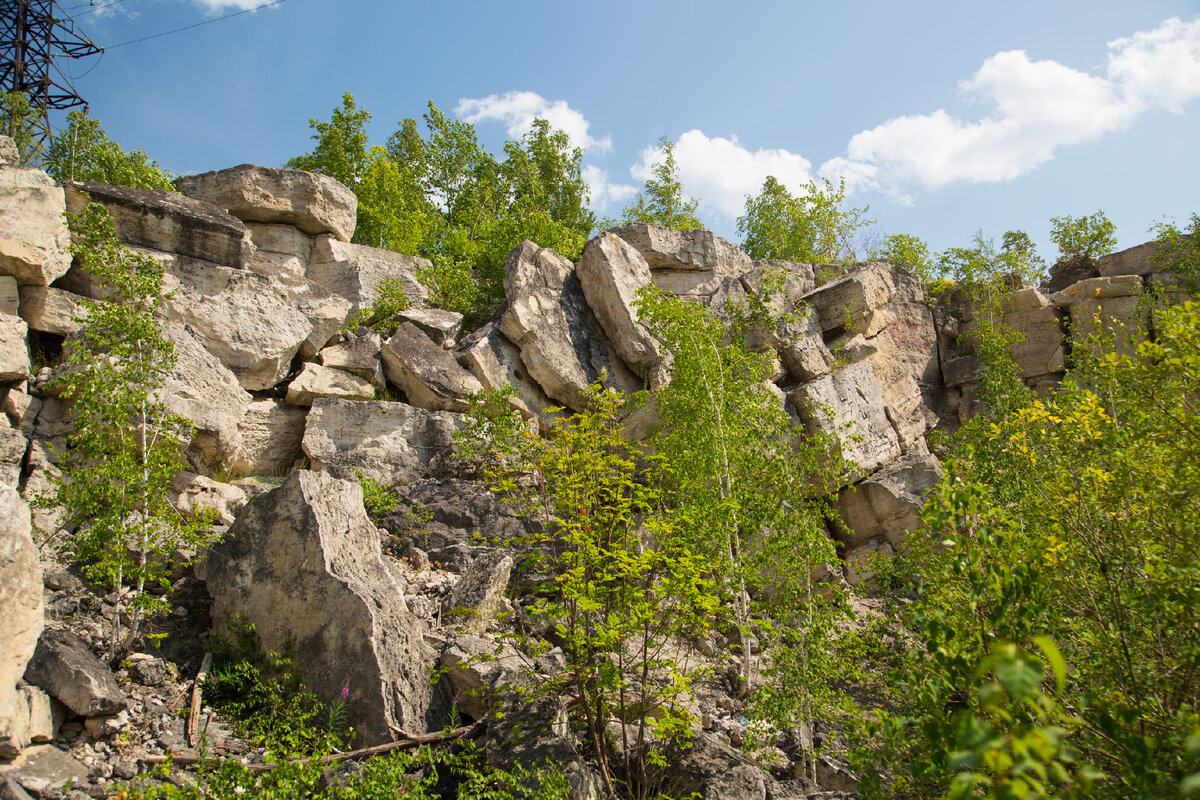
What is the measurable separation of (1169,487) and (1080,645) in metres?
1.16

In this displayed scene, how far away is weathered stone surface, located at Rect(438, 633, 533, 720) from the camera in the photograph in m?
6.73

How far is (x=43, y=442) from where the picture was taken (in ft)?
28.8

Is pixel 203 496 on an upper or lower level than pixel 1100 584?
upper

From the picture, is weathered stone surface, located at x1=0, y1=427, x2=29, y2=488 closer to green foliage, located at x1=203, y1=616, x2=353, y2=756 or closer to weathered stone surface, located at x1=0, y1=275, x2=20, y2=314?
weathered stone surface, located at x1=0, y1=275, x2=20, y2=314

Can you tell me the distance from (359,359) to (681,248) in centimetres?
930

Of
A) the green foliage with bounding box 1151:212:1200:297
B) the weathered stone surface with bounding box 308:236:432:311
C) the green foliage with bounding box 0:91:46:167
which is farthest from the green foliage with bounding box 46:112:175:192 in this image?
the green foliage with bounding box 1151:212:1200:297

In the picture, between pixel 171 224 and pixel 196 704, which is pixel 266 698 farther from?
pixel 171 224

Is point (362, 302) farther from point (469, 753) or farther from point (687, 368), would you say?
point (469, 753)

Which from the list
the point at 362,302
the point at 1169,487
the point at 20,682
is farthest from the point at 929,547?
the point at 362,302

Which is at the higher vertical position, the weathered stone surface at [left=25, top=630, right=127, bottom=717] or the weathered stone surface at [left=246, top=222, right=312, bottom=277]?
the weathered stone surface at [left=246, top=222, right=312, bottom=277]

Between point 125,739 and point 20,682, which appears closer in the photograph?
point 20,682

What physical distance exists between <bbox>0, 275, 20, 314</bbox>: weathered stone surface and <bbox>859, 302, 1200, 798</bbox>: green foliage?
11.7 meters

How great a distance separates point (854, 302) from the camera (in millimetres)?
17766

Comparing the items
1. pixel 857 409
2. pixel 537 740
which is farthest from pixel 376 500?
pixel 857 409
